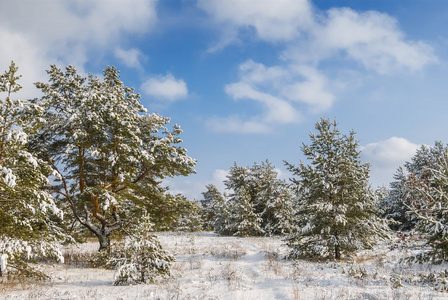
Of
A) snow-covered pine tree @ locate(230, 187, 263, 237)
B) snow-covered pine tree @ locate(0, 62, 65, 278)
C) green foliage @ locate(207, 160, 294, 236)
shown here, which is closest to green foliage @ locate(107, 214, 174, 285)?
snow-covered pine tree @ locate(0, 62, 65, 278)

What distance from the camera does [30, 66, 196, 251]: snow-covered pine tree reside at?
502 inches

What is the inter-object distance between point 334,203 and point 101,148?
11543mm

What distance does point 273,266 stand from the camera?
1183 cm

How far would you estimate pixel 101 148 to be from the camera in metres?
13.6

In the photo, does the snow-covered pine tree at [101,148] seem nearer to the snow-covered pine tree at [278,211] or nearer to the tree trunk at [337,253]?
the tree trunk at [337,253]

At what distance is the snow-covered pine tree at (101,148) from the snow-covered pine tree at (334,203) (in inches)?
248

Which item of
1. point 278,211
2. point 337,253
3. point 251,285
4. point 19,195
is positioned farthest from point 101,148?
point 278,211

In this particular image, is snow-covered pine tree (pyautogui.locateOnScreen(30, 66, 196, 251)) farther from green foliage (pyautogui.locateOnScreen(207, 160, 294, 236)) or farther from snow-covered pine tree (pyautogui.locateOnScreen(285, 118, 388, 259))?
green foliage (pyautogui.locateOnScreen(207, 160, 294, 236))

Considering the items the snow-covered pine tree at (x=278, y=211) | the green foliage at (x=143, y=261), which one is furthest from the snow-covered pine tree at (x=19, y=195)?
the snow-covered pine tree at (x=278, y=211)

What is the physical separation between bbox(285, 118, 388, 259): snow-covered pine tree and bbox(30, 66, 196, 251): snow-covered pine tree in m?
6.31

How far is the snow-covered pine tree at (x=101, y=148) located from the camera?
41.8ft

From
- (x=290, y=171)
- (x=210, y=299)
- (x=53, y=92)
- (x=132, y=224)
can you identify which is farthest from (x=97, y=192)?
(x=290, y=171)

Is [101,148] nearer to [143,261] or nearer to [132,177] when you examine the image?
[132,177]

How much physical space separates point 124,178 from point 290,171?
829 centimetres
